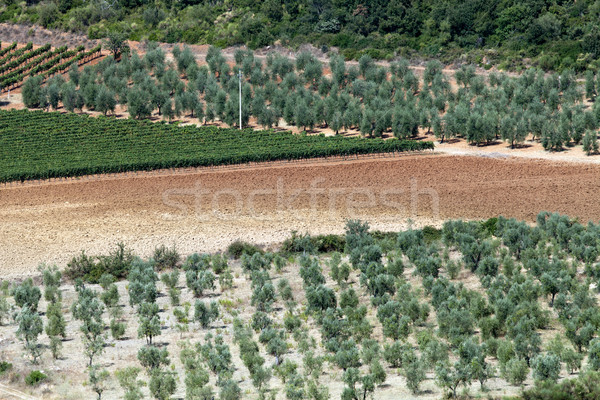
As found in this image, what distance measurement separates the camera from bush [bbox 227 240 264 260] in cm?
6057

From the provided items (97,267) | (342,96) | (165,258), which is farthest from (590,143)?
(97,267)

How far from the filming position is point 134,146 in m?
91.3

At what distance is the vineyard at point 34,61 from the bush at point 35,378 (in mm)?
82756

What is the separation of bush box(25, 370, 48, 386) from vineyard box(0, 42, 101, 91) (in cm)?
8276

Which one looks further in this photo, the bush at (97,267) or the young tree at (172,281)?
the bush at (97,267)

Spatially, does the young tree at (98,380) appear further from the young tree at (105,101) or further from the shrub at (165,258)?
the young tree at (105,101)

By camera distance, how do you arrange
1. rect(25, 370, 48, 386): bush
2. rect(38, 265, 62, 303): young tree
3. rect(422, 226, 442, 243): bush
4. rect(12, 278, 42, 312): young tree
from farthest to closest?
rect(422, 226, 442, 243): bush, rect(38, 265, 62, 303): young tree, rect(12, 278, 42, 312): young tree, rect(25, 370, 48, 386): bush

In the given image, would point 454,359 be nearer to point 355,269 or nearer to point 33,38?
point 355,269

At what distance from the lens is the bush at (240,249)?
199ft

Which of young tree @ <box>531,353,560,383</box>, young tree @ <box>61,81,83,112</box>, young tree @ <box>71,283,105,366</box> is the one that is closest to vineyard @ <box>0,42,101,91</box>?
young tree @ <box>61,81,83,112</box>

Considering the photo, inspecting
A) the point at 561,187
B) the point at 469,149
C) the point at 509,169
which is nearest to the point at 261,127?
the point at 469,149

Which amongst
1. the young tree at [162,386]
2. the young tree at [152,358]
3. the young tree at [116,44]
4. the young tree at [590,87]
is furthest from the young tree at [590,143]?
the young tree at [116,44]

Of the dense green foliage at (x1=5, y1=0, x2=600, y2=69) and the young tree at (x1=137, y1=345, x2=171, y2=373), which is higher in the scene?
the dense green foliage at (x1=5, y1=0, x2=600, y2=69)

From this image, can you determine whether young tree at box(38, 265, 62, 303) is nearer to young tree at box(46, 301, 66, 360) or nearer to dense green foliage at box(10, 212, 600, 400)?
dense green foliage at box(10, 212, 600, 400)
